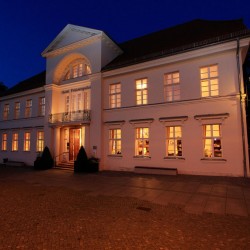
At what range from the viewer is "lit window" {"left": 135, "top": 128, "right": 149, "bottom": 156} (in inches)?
548

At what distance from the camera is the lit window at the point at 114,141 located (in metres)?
15.1

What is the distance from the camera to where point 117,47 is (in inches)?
719

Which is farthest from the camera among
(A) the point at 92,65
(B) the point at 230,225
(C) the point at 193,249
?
(A) the point at 92,65

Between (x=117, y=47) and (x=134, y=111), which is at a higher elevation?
(x=117, y=47)

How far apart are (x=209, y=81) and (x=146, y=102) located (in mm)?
4412

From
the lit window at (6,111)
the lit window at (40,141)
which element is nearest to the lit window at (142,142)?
the lit window at (40,141)

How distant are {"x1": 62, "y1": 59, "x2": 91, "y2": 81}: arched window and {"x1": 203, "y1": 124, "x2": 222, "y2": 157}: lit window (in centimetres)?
1124

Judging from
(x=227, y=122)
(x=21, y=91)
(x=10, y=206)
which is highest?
(x=21, y=91)

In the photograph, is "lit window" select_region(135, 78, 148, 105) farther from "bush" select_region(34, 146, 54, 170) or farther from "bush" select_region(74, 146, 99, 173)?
"bush" select_region(34, 146, 54, 170)

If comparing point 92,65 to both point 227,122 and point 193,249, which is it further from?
point 193,249

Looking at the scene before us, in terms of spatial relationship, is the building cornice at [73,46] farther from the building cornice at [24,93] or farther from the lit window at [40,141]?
the lit window at [40,141]

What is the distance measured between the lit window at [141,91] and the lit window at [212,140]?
4.72 meters

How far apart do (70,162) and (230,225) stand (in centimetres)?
1428

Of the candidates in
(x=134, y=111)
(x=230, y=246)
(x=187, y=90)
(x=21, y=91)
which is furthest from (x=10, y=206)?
(x=21, y=91)
